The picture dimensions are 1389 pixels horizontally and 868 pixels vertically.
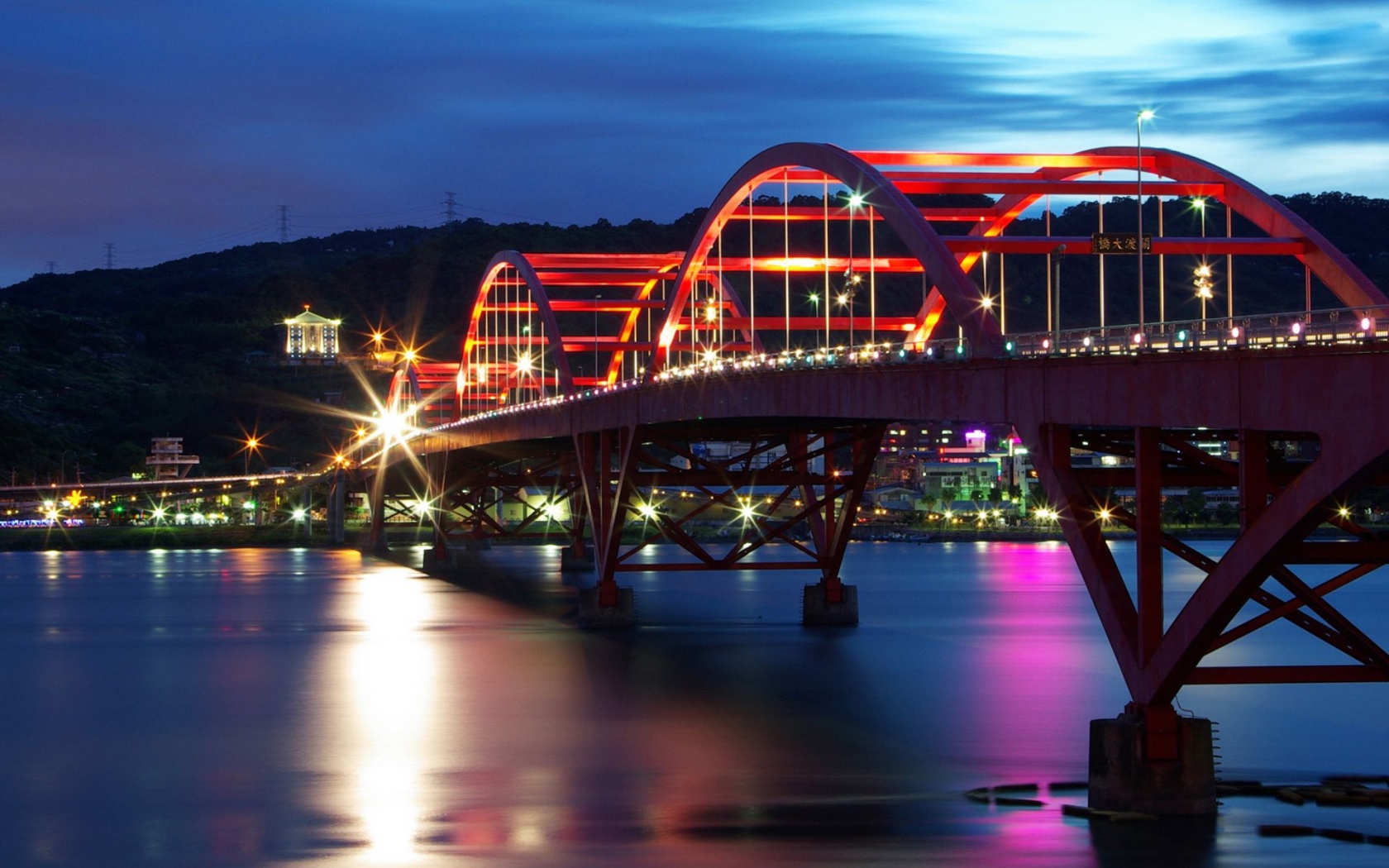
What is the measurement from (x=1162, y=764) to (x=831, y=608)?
42153mm

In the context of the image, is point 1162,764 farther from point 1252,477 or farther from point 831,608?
point 831,608

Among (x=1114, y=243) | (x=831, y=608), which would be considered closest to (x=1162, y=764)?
(x=1114, y=243)

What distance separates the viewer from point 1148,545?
2953cm

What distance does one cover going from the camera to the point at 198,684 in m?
56.5

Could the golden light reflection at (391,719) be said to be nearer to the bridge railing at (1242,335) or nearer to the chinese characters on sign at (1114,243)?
the bridge railing at (1242,335)

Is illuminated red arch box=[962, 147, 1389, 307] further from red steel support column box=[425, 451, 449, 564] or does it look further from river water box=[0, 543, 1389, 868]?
red steel support column box=[425, 451, 449, 564]

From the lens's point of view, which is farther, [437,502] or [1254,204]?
[437,502]

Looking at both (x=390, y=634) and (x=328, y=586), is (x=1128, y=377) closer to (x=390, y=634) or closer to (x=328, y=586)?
(x=390, y=634)

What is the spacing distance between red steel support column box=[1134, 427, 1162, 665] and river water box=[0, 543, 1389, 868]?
2884mm

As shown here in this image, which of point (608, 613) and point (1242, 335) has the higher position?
point (1242, 335)

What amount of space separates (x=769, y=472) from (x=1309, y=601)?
38.7m

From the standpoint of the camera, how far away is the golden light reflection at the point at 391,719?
1299 inches

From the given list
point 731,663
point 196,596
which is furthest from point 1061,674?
point 196,596

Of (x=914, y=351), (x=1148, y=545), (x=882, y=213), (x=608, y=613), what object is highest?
(x=882, y=213)
